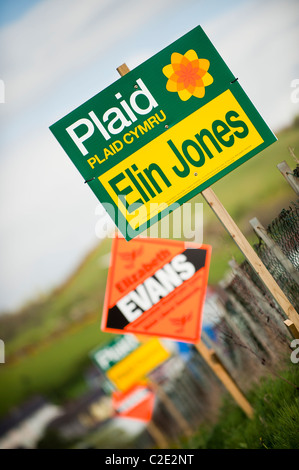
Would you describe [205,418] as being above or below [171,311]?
below

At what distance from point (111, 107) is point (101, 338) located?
27.1m

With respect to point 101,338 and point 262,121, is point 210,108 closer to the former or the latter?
point 262,121

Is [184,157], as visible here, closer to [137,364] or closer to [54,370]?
[137,364]

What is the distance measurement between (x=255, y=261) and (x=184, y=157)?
921 millimetres

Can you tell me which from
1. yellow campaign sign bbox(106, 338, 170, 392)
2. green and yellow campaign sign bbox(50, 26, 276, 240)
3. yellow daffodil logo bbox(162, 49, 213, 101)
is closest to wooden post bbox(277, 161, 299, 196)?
green and yellow campaign sign bbox(50, 26, 276, 240)

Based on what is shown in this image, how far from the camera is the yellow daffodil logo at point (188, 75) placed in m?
2.97

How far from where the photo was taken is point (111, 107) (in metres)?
3.01

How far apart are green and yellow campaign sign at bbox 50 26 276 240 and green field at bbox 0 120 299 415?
71.4ft

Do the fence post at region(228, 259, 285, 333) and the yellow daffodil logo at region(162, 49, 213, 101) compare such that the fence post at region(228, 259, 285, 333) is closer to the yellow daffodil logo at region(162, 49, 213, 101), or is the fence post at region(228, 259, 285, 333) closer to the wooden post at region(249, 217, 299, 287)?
the wooden post at region(249, 217, 299, 287)

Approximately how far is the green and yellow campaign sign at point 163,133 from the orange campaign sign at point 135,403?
6543 mm

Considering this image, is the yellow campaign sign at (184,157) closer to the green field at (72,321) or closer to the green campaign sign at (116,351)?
the green campaign sign at (116,351)

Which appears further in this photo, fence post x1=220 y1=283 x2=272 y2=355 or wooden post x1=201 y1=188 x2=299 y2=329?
fence post x1=220 y1=283 x2=272 y2=355

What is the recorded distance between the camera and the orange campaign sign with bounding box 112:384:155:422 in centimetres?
848
